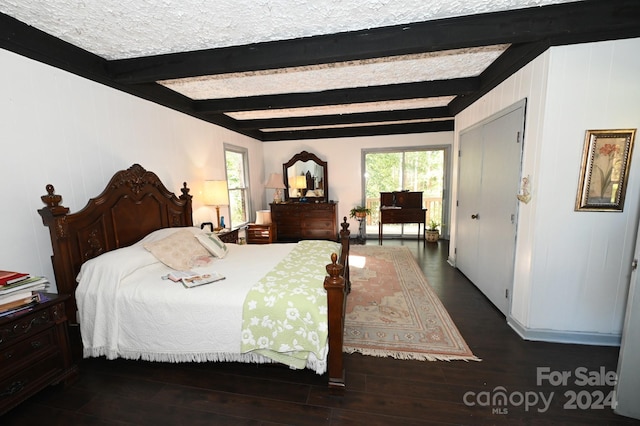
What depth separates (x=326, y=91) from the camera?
3.50m

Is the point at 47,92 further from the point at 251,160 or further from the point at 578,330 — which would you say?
the point at 578,330

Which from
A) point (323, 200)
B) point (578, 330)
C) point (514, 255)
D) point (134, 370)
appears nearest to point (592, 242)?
point (514, 255)

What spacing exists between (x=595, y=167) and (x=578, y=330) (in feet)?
4.52

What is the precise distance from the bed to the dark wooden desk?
11.3 feet

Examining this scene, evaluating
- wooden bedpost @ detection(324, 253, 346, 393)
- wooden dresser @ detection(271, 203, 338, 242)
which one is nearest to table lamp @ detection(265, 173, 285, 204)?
wooden dresser @ detection(271, 203, 338, 242)

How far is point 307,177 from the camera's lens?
6234mm

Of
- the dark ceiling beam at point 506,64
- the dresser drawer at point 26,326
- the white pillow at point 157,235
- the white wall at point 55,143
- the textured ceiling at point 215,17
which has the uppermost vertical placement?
the textured ceiling at point 215,17

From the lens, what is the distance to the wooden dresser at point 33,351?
5.03 ft

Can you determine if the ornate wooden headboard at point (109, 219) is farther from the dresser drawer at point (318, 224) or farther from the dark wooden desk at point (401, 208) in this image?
the dark wooden desk at point (401, 208)

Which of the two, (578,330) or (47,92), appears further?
(578,330)

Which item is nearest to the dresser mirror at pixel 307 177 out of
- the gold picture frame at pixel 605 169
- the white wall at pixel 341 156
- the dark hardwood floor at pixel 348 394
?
the white wall at pixel 341 156

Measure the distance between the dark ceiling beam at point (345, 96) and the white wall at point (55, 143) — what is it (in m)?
0.80

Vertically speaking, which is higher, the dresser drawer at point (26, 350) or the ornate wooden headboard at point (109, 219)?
the ornate wooden headboard at point (109, 219)

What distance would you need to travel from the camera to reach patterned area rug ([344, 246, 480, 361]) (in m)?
2.25
